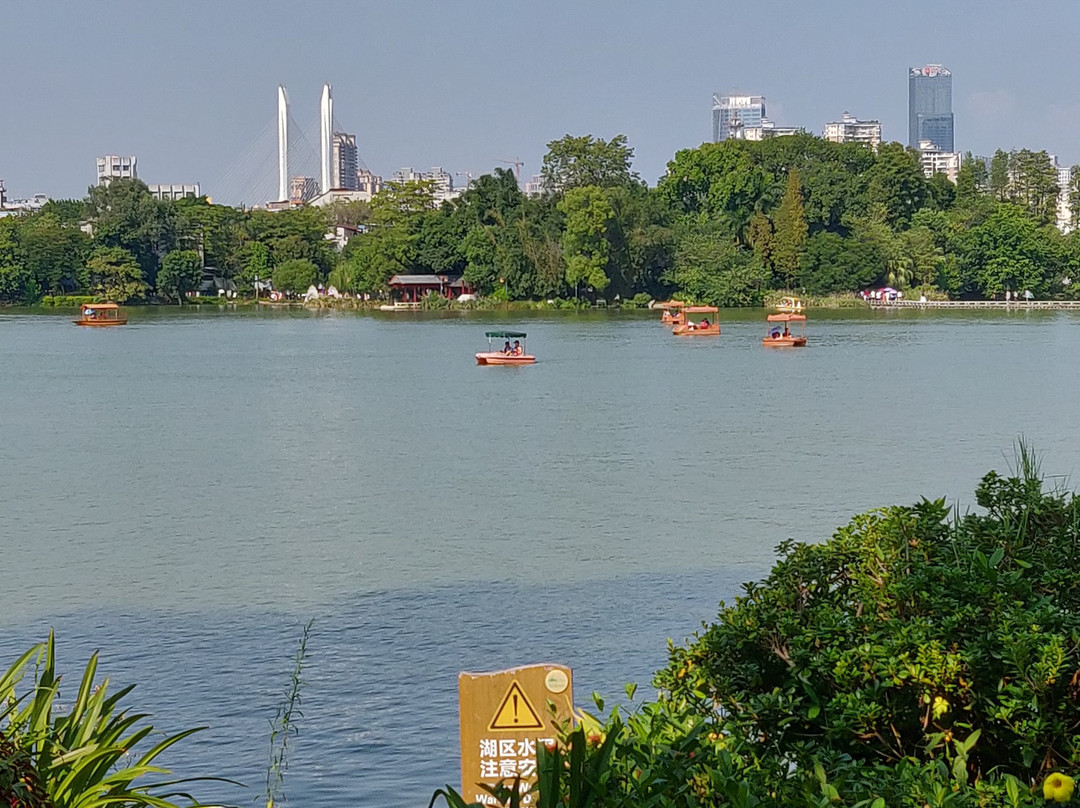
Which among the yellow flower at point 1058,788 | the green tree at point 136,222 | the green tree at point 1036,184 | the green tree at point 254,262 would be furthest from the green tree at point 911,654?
the green tree at point 1036,184

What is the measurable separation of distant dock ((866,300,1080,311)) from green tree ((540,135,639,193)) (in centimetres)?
1432

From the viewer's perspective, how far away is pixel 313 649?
27.7 feet

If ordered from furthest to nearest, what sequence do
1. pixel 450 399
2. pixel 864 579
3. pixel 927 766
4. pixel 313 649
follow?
1. pixel 450 399
2. pixel 313 649
3. pixel 864 579
4. pixel 927 766

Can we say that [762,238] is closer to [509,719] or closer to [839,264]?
[839,264]

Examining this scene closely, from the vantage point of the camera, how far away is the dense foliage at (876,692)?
2.73 meters

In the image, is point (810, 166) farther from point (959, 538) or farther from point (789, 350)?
point (959, 538)

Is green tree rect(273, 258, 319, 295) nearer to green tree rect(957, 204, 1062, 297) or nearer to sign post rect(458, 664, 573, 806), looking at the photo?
green tree rect(957, 204, 1062, 297)

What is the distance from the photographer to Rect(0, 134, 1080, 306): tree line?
64.6 meters

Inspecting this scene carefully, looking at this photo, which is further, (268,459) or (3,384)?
(3,384)

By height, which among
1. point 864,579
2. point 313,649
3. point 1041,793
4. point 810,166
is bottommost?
point 313,649

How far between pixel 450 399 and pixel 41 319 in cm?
3997

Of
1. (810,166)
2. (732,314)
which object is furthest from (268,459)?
(810,166)

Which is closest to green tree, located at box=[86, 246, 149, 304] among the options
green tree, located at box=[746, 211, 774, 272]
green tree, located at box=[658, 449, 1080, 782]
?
green tree, located at box=[746, 211, 774, 272]

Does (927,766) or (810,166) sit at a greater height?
(810,166)
